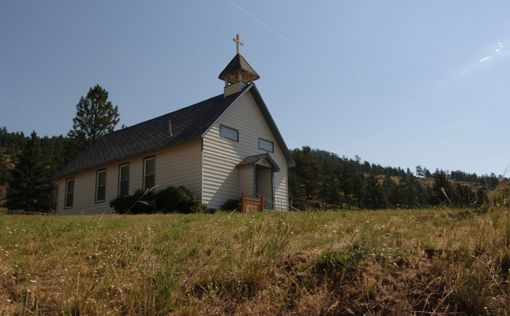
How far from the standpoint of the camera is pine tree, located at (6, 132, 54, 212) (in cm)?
4888

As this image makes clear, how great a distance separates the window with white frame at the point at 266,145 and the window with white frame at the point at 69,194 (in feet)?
39.7

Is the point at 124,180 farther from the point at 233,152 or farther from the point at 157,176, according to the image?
the point at 233,152

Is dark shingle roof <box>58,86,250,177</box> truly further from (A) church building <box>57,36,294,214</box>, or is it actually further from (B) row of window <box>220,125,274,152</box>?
(B) row of window <box>220,125,274,152</box>

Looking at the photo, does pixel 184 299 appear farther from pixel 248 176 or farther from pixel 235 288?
pixel 248 176

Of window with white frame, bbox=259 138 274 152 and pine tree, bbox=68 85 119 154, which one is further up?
pine tree, bbox=68 85 119 154

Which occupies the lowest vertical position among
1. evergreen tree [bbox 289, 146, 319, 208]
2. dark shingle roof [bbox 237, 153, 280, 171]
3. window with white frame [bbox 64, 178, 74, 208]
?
window with white frame [bbox 64, 178, 74, 208]

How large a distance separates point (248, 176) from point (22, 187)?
3903 cm

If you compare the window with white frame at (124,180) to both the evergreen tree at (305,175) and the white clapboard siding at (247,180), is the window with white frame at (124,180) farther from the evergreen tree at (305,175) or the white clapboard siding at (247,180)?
the evergreen tree at (305,175)

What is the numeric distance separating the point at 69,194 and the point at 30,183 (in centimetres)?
2750

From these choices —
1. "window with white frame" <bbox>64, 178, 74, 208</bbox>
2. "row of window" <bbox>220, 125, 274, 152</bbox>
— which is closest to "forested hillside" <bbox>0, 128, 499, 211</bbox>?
"window with white frame" <bbox>64, 178, 74, 208</bbox>

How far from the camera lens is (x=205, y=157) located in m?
19.0

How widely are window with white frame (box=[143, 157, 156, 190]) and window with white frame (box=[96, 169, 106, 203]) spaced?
12.0 ft

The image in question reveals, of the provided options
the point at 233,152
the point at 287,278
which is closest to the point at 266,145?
the point at 233,152

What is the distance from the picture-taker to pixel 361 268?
3.95 metres
